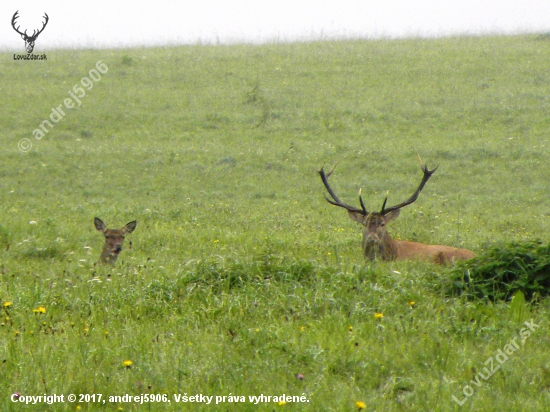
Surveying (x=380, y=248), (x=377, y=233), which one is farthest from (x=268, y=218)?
(x=380, y=248)

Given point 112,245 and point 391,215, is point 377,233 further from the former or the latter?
point 112,245

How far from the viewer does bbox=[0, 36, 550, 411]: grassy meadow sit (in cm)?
432

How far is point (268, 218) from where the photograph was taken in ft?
37.5

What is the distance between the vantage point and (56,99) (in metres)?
20.4

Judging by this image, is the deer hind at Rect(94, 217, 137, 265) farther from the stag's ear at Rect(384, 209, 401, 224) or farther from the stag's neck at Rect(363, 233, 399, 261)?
the stag's ear at Rect(384, 209, 401, 224)

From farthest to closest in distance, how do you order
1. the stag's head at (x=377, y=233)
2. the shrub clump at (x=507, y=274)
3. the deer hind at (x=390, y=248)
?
the stag's head at (x=377, y=233) < the deer hind at (x=390, y=248) < the shrub clump at (x=507, y=274)

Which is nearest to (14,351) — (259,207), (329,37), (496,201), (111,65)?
(259,207)

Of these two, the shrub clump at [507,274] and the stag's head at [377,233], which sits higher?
the shrub clump at [507,274]

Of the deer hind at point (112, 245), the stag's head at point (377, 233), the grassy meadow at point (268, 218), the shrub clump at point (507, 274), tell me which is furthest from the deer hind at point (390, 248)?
the deer hind at point (112, 245)

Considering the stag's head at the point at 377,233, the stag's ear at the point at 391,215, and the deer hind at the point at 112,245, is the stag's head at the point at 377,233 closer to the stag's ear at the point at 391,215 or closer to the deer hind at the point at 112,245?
the stag's ear at the point at 391,215

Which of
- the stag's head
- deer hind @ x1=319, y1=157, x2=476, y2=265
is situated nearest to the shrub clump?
deer hind @ x1=319, y1=157, x2=476, y2=265

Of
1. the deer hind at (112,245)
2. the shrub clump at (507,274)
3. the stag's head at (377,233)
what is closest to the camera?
the shrub clump at (507,274)

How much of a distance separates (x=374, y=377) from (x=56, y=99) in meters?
17.8

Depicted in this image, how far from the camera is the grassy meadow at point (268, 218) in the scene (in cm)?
432
